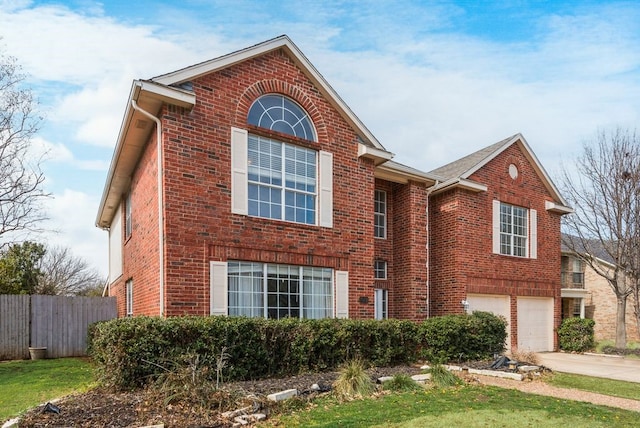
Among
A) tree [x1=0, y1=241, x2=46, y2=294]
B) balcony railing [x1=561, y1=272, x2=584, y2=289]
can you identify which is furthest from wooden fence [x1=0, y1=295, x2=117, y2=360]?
balcony railing [x1=561, y1=272, x2=584, y2=289]

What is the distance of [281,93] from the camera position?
39.6 ft

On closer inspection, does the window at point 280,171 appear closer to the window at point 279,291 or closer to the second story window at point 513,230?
the window at point 279,291

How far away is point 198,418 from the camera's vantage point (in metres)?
6.73

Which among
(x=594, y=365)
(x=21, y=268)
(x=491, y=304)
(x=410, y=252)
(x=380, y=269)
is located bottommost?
(x=594, y=365)

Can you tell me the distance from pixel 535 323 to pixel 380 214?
7.92 meters

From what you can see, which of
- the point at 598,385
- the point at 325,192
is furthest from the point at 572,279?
the point at 325,192

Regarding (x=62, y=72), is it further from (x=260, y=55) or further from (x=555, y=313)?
(x=555, y=313)

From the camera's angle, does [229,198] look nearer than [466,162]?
Yes

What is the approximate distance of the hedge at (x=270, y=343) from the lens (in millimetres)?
8227

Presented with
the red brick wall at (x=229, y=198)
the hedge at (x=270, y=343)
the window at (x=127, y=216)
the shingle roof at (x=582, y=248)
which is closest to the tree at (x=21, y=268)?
the window at (x=127, y=216)

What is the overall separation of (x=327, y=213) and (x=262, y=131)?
270 cm

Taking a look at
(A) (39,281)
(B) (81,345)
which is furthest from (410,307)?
(A) (39,281)

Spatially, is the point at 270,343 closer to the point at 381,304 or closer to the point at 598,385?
the point at 381,304

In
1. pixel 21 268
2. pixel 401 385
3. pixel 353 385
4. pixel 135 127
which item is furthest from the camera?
pixel 21 268
